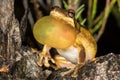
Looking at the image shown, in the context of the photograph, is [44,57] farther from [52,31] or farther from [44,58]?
[52,31]

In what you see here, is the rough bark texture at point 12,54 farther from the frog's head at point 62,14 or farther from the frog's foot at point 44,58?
the frog's head at point 62,14

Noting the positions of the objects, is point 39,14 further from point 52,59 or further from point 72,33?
point 72,33

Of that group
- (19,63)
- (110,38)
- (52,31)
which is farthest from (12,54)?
(110,38)

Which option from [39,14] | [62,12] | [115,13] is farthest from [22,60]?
[115,13]

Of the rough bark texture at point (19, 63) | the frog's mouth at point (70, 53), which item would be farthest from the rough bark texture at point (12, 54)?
the frog's mouth at point (70, 53)

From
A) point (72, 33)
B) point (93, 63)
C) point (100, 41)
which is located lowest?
point (100, 41)

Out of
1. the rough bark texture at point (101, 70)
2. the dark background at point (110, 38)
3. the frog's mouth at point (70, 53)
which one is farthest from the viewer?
the dark background at point (110, 38)

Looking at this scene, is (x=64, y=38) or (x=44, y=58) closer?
(x=64, y=38)
